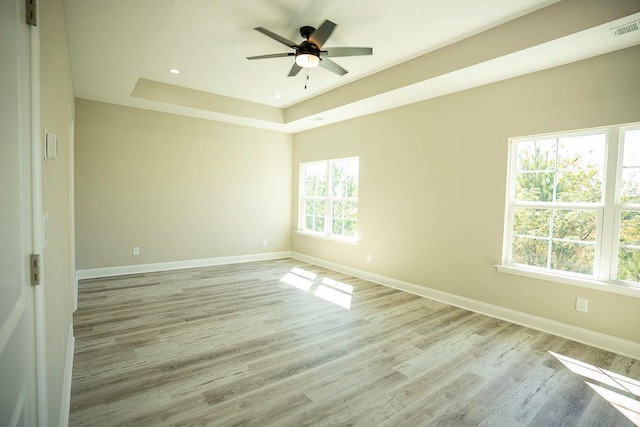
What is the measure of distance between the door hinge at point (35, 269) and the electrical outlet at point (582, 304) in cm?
406

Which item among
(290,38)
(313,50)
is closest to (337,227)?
(290,38)

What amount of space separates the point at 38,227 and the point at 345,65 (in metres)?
3.78

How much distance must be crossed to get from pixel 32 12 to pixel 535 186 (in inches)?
162

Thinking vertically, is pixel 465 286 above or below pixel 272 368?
above

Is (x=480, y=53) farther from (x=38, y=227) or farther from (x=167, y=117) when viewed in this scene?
(x=167, y=117)

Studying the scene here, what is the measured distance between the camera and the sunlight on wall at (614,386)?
2.15 meters

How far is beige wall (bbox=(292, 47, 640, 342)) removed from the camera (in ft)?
9.81

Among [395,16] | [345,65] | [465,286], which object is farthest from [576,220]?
[345,65]

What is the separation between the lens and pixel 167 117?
549cm

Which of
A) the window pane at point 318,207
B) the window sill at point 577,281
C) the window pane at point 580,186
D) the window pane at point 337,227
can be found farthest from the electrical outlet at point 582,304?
the window pane at point 318,207

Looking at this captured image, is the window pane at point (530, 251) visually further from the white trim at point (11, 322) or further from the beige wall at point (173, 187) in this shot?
the beige wall at point (173, 187)

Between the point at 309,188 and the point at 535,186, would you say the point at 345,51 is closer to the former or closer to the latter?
the point at 535,186

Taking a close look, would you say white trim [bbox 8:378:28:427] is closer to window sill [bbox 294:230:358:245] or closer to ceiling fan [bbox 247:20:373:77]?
ceiling fan [bbox 247:20:373:77]

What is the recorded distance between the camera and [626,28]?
8.39 ft
